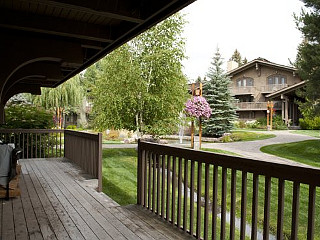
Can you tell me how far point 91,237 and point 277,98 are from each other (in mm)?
27936

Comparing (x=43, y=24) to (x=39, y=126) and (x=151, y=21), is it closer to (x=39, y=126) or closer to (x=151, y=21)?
(x=151, y=21)

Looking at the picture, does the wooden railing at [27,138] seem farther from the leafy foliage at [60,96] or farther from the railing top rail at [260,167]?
the leafy foliage at [60,96]

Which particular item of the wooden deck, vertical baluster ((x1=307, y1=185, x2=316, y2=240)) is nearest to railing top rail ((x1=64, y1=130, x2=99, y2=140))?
the wooden deck

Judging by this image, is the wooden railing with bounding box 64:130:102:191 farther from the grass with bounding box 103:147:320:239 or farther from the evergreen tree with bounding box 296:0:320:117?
the evergreen tree with bounding box 296:0:320:117

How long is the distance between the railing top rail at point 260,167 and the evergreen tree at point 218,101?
1816 centimetres

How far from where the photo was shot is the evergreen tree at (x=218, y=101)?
21047 millimetres

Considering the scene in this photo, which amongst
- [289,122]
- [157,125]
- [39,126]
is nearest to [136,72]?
[157,125]

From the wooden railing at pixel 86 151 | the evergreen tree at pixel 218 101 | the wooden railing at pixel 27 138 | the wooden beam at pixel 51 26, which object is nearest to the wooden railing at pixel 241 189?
the wooden railing at pixel 86 151

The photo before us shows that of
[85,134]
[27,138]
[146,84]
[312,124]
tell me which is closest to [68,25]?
[85,134]

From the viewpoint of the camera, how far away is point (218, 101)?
21781 millimetres

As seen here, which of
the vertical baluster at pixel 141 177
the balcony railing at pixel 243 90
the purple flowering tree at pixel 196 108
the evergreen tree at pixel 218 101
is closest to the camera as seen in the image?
the vertical baluster at pixel 141 177

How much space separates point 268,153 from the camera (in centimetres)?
1238

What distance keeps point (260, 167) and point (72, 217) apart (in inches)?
86.8

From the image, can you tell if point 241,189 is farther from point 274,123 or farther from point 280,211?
point 274,123
